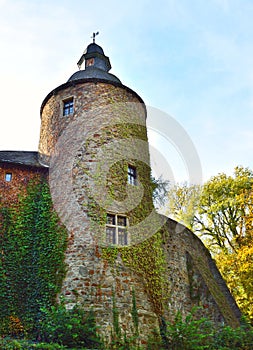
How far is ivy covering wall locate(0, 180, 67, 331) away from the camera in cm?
1241

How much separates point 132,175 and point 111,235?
9.39ft

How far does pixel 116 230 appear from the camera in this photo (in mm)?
13531

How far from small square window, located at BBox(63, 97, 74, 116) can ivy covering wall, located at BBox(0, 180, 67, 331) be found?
3317mm

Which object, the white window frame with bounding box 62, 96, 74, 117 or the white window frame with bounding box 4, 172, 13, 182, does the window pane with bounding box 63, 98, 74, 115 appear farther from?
the white window frame with bounding box 4, 172, 13, 182

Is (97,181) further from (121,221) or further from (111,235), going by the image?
(111,235)

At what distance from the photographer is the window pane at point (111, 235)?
1325cm

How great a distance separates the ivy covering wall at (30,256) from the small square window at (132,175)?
120 inches

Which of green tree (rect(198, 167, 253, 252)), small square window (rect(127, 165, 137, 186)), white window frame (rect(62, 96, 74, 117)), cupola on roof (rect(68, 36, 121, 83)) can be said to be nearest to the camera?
small square window (rect(127, 165, 137, 186))

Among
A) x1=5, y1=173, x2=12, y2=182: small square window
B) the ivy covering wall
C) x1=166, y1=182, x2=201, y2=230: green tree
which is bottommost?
the ivy covering wall

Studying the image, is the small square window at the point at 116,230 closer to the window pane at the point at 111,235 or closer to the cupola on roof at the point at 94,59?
the window pane at the point at 111,235

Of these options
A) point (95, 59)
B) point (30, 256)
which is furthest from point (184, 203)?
point (30, 256)

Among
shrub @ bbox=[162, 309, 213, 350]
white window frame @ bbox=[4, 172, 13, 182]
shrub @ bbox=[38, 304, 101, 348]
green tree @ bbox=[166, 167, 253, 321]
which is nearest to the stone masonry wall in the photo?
shrub @ bbox=[38, 304, 101, 348]

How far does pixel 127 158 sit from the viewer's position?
15.2 m

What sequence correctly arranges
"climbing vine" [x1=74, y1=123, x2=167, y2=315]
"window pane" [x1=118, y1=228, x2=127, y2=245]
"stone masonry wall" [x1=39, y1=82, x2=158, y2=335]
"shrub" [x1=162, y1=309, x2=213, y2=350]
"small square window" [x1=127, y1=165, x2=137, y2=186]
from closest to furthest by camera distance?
"shrub" [x1=162, y1=309, x2=213, y2=350] → "stone masonry wall" [x1=39, y1=82, x2=158, y2=335] → "climbing vine" [x1=74, y1=123, x2=167, y2=315] → "window pane" [x1=118, y1=228, x2=127, y2=245] → "small square window" [x1=127, y1=165, x2=137, y2=186]
